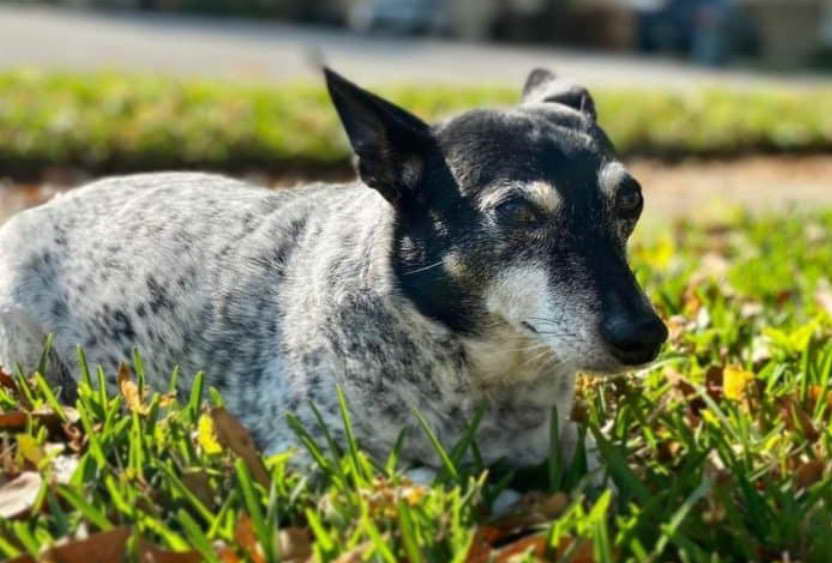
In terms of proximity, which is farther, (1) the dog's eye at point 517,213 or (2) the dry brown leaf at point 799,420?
(2) the dry brown leaf at point 799,420

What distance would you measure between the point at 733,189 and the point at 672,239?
2834mm

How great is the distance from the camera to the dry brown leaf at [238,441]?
287 centimetres

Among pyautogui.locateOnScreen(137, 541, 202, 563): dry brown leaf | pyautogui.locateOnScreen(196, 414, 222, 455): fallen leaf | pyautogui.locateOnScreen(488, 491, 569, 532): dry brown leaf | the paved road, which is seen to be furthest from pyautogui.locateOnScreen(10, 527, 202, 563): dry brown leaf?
the paved road

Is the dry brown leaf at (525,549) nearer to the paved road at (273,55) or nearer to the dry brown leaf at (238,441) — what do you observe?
the dry brown leaf at (238,441)

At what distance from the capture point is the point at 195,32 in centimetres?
2069

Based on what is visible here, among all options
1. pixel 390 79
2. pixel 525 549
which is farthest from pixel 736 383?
pixel 390 79

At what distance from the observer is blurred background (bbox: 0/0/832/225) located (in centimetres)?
806

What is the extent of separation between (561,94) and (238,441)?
4.64 ft

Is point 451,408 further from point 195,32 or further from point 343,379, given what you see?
point 195,32

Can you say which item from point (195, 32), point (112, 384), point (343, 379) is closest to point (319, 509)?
point (343, 379)

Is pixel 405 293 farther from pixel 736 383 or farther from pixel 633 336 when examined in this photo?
pixel 736 383

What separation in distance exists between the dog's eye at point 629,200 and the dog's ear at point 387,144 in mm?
499

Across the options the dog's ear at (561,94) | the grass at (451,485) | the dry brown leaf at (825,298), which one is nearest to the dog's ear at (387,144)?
the dog's ear at (561,94)

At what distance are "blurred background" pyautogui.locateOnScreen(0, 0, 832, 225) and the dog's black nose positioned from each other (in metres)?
1.36
